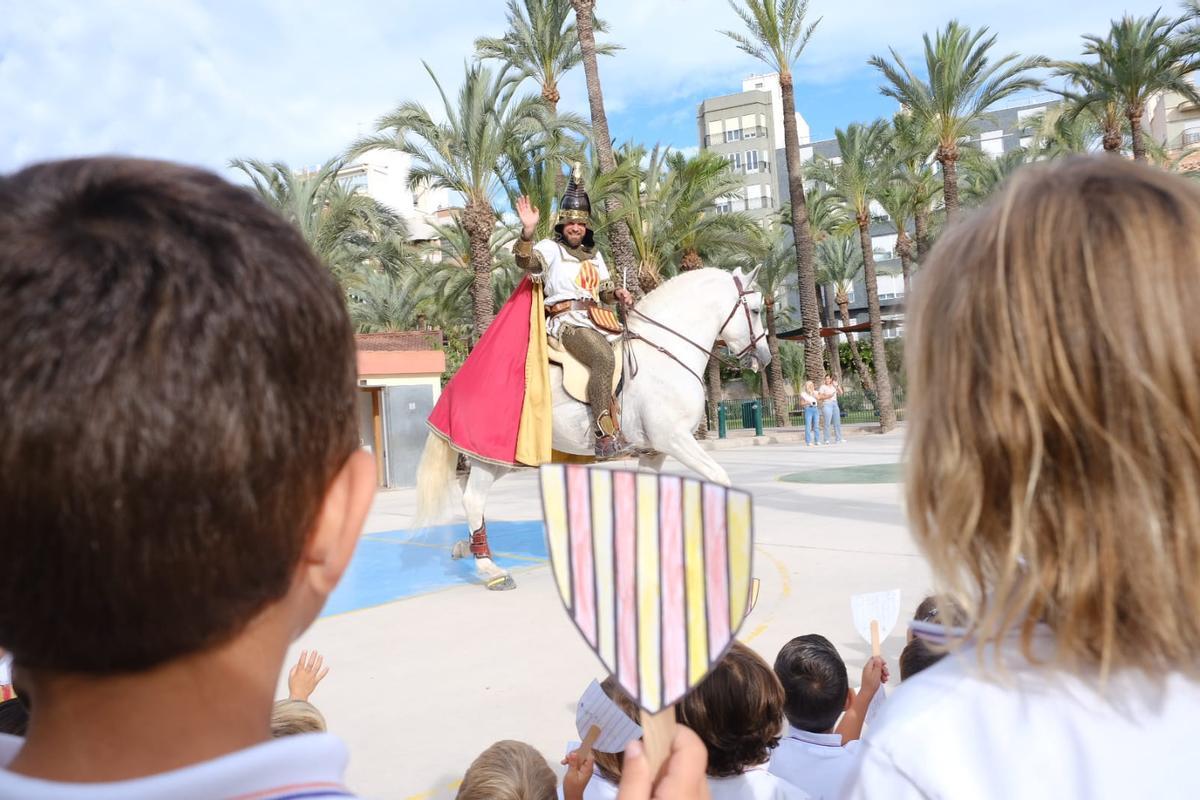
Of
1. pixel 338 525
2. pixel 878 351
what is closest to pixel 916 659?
pixel 338 525

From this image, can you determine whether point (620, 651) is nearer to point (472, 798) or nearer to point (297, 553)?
point (297, 553)

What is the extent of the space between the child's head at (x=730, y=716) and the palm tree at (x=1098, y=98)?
22.2 metres

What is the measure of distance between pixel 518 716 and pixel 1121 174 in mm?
3456

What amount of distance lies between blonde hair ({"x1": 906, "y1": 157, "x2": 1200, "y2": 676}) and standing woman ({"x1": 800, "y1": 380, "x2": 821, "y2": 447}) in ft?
62.5

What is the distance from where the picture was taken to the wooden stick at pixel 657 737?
3.06ft

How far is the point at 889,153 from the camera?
91.4 ft

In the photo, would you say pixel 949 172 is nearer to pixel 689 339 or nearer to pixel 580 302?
pixel 689 339

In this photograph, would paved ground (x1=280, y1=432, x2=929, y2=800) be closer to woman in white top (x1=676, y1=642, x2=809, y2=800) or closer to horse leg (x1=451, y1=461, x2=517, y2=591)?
horse leg (x1=451, y1=461, x2=517, y2=591)

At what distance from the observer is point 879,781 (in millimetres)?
909

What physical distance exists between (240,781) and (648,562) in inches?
17.3

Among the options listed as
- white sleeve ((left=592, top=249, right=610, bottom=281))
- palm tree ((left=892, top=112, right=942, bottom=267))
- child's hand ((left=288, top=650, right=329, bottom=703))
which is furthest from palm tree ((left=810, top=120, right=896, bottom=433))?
child's hand ((left=288, top=650, right=329, bottom=703))

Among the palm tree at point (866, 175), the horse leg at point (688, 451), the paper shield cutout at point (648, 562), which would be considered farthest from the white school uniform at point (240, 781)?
the palm tree at point (866, 175)

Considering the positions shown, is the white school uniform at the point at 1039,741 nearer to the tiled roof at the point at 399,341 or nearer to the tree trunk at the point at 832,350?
the tiled roof at the point at 399,341

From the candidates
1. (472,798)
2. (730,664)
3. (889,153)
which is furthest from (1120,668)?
(889,153)
